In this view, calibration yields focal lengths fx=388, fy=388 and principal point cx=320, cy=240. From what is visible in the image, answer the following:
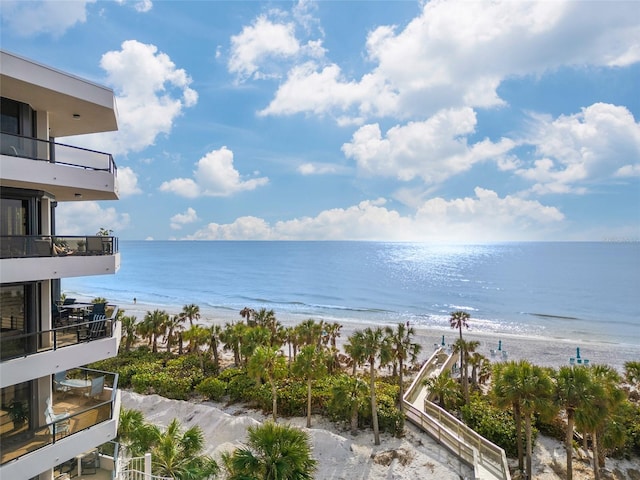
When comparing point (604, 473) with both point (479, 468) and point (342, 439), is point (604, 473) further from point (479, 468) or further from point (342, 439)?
point (342, 439)

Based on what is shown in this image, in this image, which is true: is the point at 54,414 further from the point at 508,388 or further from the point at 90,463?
the point at 508,388

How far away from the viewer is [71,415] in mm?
9578

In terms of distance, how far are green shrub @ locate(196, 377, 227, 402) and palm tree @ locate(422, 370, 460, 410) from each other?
45.4ft

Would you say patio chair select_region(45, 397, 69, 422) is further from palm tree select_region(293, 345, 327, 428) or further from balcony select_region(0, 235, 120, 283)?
palm tree select_region(293, 345, 327, 428)

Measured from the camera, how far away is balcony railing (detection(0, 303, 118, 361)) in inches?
356

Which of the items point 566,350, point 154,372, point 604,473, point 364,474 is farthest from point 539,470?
point 566,350

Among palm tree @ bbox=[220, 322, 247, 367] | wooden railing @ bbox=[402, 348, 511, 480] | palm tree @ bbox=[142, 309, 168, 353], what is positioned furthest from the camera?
palm tree @ bbox=[142, 309, 168, 353]

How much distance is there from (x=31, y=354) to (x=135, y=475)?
5.78 m

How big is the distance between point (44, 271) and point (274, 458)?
862 centimetres

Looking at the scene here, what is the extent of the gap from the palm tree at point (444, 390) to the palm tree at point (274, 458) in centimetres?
1494

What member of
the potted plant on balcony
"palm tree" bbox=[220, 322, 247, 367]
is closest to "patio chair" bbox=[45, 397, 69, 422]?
the potted plant on balcony

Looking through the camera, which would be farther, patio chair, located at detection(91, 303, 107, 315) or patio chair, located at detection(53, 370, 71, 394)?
patio chair, located at detection(91, 303, 107, 315)

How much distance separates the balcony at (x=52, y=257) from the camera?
8867 millimetres

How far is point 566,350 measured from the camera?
148ft
